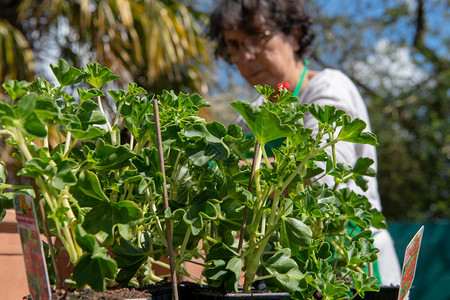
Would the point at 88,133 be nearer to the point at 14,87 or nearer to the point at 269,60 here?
the point at 14,87

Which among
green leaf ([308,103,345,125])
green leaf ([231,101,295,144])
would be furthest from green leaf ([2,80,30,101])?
green leaf ([308,103,345,125])

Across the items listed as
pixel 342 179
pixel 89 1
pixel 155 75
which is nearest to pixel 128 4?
pixel 89 1

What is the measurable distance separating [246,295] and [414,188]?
7.05 metres

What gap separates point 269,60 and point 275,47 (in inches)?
2.1

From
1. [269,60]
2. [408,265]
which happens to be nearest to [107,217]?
[408,265]

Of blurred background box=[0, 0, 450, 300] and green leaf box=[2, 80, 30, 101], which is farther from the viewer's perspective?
blurred background box=[0, 0, 450, 300]

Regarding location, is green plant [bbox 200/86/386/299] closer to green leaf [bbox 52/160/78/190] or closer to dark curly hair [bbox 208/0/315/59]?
green leaf [bbox 52/160/78/190]

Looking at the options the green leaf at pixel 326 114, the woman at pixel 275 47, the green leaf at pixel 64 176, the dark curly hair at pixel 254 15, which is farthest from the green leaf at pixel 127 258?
the dark curly hair at pixel 254 15

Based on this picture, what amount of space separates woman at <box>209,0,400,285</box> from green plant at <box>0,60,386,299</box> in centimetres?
89

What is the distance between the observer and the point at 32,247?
52cm

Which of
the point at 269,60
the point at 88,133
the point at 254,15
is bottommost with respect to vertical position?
the point at 88,133

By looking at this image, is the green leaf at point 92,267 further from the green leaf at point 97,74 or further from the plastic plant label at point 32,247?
the green leaf at point 97,74

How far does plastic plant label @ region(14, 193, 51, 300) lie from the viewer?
1.63 feet

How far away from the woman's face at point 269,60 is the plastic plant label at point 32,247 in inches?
45.1
